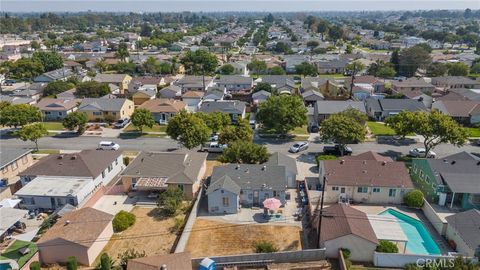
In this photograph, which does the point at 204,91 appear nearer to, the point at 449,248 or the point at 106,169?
the point at 106,169

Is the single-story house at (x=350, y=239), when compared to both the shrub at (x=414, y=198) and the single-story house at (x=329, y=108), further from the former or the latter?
the single-story house at (x=329, y=108)

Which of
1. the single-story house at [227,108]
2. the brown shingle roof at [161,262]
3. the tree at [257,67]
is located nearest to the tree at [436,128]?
the single-story house at [227,108]

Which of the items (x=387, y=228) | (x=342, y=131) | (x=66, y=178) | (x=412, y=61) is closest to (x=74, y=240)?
(x=66, y=178)

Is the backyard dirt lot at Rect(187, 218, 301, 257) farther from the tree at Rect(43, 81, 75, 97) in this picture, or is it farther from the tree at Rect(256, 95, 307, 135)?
the tree at Rect(43, 81, 75, 97)

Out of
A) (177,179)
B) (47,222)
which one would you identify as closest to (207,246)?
(177,179)

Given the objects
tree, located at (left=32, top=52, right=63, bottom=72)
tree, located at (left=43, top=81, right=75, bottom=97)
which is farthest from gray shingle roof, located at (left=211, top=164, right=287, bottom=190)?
tree, located at (left=32, top=52, right=63, bottom=72)

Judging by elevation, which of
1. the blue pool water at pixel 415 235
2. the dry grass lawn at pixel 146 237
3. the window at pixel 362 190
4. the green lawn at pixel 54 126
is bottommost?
the dry grass lawn at pixel 146 237
